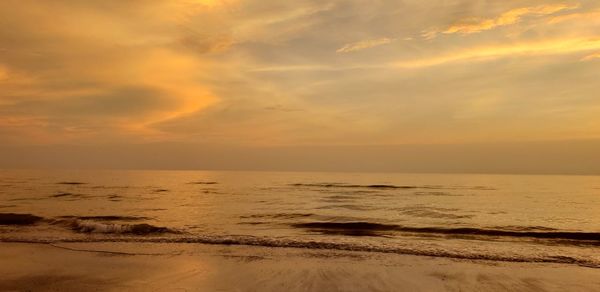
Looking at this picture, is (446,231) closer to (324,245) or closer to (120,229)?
(324,245)

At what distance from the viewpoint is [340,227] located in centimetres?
2341

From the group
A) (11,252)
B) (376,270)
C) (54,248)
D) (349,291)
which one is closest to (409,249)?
(376,270)

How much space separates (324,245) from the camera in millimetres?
15703

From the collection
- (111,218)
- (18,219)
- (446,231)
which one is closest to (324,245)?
(446,231)

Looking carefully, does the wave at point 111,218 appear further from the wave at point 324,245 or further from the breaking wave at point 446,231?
the breaking wave at point 446,231

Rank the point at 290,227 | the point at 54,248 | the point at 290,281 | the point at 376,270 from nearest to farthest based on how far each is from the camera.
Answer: the point at 290,281
the point at 376,270
the point at 54,248
the point at 290,227

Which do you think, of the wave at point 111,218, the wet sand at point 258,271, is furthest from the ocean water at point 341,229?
the wet sand at point 258,271

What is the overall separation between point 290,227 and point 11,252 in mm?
12764

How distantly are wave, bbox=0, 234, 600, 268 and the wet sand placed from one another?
2.44 ft

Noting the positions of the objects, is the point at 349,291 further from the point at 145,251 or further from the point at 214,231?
the point at 214,231

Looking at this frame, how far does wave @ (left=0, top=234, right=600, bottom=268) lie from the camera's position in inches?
545

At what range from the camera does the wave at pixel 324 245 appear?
13.8 metres

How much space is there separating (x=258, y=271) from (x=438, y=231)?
13.2 meters

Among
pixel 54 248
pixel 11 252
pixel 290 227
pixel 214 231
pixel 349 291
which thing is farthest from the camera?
pixel 290 227
